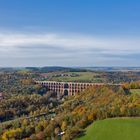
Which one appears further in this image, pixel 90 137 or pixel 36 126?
pixel 36 126

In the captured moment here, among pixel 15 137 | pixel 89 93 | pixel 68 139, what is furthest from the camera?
pixel 89 93

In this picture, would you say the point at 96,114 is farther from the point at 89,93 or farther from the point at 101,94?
the point at 89,93

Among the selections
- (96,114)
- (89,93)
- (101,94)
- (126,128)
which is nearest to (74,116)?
(96,114)

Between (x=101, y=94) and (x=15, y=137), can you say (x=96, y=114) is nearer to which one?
(x=15, y=137)

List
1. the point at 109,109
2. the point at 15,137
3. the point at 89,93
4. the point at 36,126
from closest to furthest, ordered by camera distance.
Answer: the point at 15,137 < the point at 36,126 < the point at 109,109 < the point at 89,93

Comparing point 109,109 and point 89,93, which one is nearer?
point 109,109

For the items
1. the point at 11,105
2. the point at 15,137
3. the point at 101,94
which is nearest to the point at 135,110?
the point at 15,137
